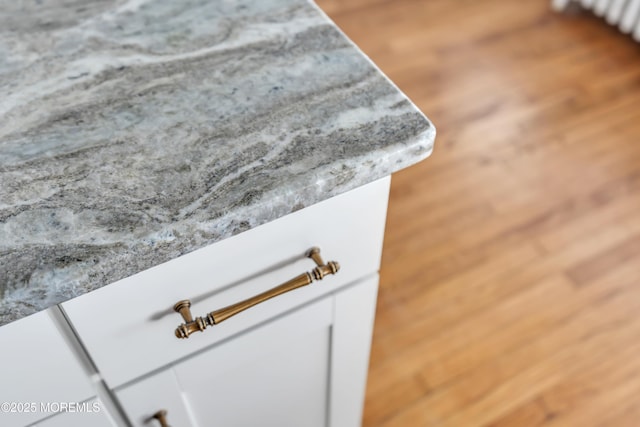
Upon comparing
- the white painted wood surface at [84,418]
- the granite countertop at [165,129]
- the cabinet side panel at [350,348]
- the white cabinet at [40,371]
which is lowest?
the cabinet side panel at [350,348]

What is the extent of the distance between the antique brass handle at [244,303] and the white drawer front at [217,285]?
0.01 meters

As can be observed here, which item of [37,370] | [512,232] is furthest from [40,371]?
[512,232]

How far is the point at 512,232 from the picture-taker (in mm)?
1596

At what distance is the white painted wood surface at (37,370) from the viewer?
18.9 inches

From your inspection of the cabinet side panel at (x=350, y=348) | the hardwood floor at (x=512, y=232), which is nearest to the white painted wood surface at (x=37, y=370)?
the cabinet side panel at (x=350, y=348)

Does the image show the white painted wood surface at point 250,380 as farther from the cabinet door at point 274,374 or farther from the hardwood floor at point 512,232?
the hardwood floor at point 512,232

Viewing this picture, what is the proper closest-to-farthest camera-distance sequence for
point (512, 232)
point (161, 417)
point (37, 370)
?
point (37, 370) < point (161, 417) < point (512, 232)

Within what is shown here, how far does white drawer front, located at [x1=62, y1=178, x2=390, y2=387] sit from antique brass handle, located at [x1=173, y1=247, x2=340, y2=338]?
1cm

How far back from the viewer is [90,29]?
69 cm

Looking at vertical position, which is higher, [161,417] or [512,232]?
[161,417]

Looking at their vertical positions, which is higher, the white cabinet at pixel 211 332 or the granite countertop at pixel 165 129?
the granite countertop at pixel 165 129

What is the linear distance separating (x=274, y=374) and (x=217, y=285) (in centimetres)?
24

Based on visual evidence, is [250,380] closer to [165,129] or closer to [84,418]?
[84,418]

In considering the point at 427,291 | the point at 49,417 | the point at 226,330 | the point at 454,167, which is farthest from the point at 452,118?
the point at 49,417
